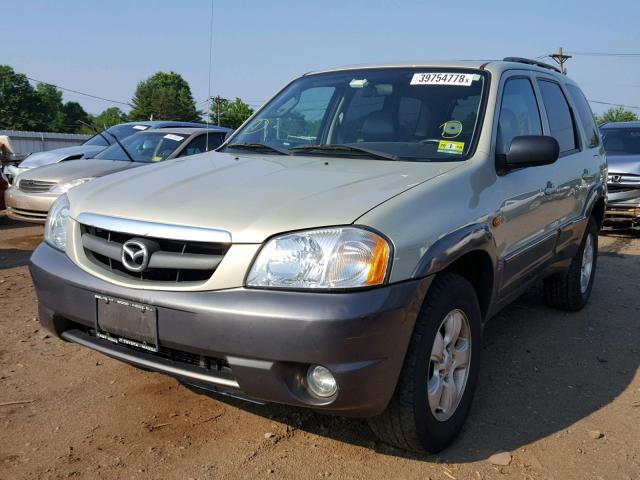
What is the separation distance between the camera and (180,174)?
304cm

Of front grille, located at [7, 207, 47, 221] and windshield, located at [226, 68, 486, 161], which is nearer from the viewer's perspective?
windshield, located at [226, 68, 486, 161]

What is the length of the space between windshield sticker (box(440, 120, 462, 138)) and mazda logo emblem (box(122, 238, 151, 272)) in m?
1.66

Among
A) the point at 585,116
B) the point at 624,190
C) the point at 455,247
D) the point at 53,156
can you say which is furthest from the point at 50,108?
the point at 455,247

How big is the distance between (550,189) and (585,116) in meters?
1.53

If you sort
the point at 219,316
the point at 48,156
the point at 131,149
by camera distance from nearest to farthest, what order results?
the point at 219,316 → the point at 131,149 → the point at 48,156

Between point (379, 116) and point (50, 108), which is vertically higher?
point (379, 116)

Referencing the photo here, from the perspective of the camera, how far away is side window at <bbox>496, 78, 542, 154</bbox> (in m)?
3.33

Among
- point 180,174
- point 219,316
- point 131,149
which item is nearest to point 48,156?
point 131,149

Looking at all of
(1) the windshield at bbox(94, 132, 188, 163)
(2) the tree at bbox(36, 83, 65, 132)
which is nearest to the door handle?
(1) the windshield at bbox(94, 132, 188, 163)

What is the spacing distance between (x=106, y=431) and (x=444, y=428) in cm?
151

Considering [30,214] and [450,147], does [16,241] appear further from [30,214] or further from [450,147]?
[450,147]

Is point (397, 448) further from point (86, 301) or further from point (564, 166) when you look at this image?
point (564, 166)

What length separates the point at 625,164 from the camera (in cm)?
887

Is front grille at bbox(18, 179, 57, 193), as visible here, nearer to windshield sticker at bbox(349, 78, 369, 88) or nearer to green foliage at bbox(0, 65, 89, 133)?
windshield sticker at bbox(349, 78, 369, 88)
